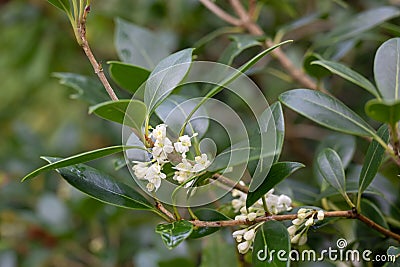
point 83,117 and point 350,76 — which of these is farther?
point 83,117

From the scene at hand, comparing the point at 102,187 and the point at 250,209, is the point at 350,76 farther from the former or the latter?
the point at 102,187

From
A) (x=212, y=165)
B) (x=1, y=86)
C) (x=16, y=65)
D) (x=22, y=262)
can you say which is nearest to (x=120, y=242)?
(x=22, y=262)

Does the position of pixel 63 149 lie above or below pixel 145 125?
below

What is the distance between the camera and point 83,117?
1831mm

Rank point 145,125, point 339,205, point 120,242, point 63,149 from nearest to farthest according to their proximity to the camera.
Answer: point 145,125, point 339,205, point 120,242, point 63,149

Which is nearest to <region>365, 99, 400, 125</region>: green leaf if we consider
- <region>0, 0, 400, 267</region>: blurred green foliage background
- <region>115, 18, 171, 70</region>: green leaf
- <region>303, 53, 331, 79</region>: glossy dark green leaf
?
<region>303, 53, 331, 79</region>: glossy dark green leaf

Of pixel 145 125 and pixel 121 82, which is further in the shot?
pixel 121 82

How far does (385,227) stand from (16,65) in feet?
4.66

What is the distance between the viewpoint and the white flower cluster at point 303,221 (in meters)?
0.62

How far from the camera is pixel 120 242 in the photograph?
1246mm

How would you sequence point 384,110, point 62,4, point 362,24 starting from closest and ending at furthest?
point 384,110 → point 62,4 → point 362,24

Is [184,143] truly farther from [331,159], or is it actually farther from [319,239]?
[319,239]

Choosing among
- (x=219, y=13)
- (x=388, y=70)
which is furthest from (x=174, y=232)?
(x=219, y=13)

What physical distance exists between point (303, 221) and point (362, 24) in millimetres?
473
